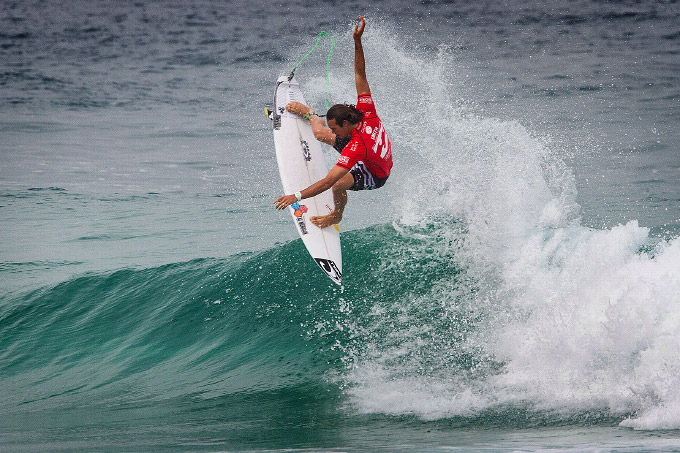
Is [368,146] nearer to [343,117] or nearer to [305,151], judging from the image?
[343,117]

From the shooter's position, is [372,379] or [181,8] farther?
[181,8]

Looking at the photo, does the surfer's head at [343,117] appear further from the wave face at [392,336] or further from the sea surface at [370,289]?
the wave face at [392,336]

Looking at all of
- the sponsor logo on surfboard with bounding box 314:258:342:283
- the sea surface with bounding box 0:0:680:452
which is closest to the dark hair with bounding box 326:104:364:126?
the sponsor logo on surfboard with bounding box 314:258:342:283

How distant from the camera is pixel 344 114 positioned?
234 inches

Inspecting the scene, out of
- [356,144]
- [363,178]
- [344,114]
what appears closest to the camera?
[344,114]

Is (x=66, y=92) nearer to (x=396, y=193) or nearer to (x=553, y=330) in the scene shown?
(x=396, y=193)

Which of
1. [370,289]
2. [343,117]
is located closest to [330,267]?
[370,289]

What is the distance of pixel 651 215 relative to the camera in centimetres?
1253

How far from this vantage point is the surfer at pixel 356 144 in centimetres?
596

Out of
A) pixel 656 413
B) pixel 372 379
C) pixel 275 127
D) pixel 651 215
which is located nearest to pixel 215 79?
pixel 651 215

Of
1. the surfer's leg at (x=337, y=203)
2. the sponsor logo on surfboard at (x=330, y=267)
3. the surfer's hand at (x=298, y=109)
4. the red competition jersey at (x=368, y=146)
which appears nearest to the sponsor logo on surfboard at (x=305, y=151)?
the surfer's hand at (x=298, y=109)

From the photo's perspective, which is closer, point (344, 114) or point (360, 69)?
point (344, 114)

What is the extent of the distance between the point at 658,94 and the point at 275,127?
17033 mm

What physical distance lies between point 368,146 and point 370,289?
2176 millimetres
